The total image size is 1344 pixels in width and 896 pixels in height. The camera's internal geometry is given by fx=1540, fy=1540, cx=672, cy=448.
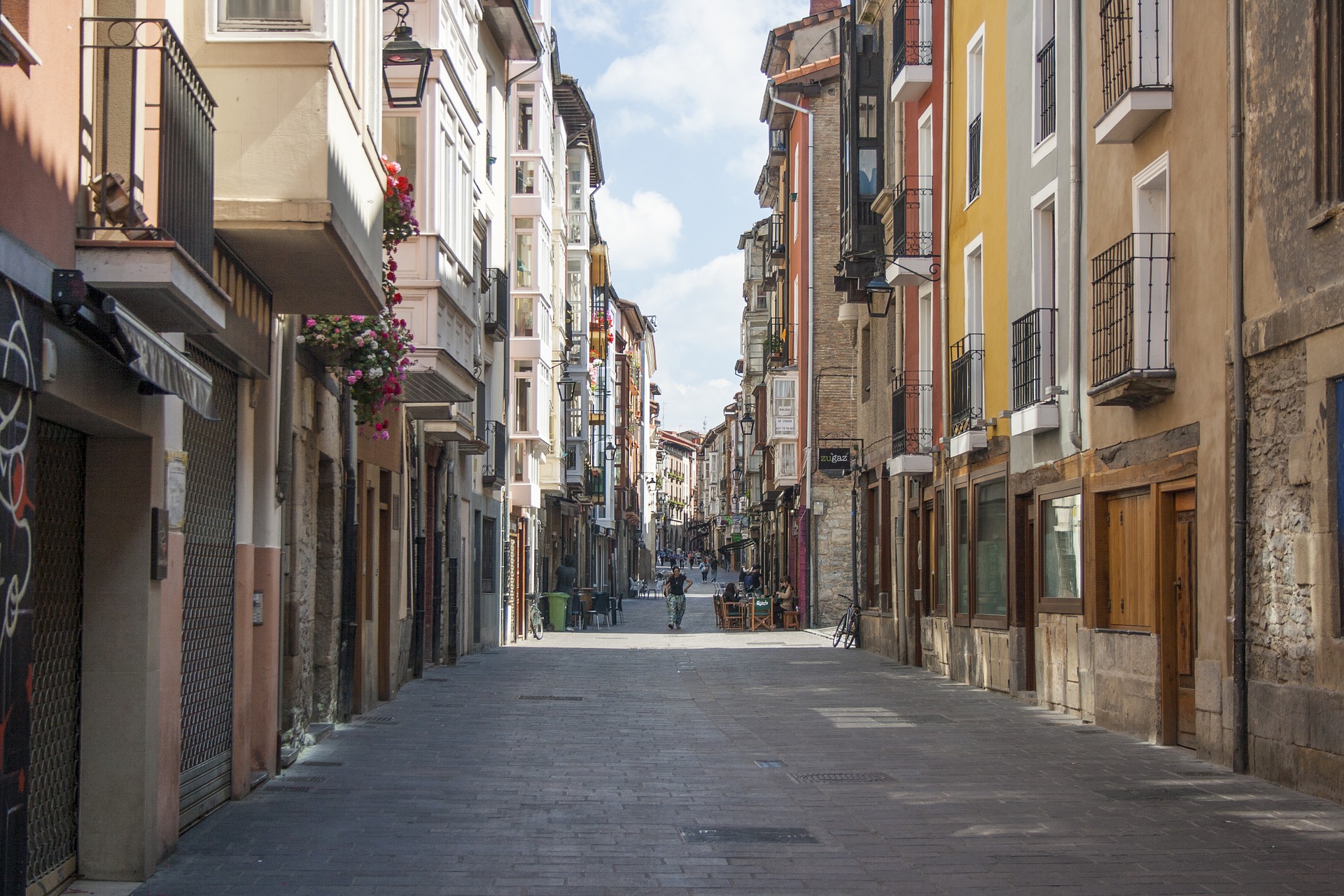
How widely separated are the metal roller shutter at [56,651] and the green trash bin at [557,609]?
30.7 m

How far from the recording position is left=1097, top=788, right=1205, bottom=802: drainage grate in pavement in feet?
34.6

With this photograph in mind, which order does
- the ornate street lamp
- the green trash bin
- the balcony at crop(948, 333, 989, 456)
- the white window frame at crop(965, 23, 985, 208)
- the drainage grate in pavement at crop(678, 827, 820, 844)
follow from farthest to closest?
the green trash bin < the white window frame at crop(965, 23, 985, 208) < the balcony at crop(948, 333, 989, 456) < the ornate street lamp < the drainage grate in pavement at crop(678, 827, 820, 844)

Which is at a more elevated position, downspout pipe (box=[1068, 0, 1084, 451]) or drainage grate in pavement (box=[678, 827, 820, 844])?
downspout pipe (box=[1068, 0, 1084, 451])

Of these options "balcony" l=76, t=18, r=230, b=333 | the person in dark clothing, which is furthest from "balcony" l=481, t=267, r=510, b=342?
"balcony" l=76, t=18, r=230, b=333

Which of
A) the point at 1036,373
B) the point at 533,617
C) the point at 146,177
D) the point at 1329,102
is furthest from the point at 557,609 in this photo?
the point at 146,177

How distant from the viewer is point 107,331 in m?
6.57

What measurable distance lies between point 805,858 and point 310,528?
6.89 metres

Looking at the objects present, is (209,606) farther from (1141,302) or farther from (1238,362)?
(1141,302)

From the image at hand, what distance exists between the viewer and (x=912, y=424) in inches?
1003

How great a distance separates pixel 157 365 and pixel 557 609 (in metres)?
32.0

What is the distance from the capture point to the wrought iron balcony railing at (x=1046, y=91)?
1777cm

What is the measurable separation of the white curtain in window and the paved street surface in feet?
15.9

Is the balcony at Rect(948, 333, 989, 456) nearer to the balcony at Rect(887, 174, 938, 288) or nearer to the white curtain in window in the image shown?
the balcony at Rect(887, 174, 938, 288)

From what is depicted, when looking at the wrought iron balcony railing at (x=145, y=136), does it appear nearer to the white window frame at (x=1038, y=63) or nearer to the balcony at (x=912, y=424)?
the white window frame at (x=1038, y=63)
